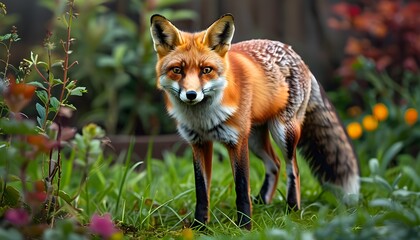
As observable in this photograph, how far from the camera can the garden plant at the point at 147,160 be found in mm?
3207

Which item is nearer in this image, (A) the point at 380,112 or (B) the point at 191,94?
(B) the point at 191,94

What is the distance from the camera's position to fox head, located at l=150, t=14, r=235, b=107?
3.96 meters

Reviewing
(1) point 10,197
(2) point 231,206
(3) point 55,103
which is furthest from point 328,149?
(1) point 10,197

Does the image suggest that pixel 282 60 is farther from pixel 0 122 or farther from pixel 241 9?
pixel 241 9

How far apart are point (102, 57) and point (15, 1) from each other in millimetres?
1418

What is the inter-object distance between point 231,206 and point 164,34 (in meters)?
1.49

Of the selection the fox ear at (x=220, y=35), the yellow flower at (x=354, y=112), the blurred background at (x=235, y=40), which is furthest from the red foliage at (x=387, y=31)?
the fox ear at (x=220, y=35)

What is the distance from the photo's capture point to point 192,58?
13.1 ft

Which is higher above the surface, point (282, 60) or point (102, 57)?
point (282, 60)

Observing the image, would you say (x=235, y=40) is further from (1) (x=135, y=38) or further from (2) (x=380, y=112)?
(2) (x=380, y=112)

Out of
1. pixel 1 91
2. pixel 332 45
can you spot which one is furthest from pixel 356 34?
pixel 1 91

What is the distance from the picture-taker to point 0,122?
3090 millimetres

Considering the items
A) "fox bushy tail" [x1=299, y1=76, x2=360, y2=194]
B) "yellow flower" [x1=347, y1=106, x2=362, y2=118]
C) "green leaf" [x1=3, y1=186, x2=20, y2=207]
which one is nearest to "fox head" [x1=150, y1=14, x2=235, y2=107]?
"green leaf" [x1=3, y1=186, x2=20, y2=207]

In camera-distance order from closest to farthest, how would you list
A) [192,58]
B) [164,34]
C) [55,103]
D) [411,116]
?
[55,103] → [192,58] → [164,34] → [411,116]
